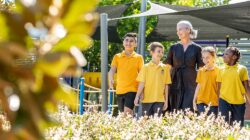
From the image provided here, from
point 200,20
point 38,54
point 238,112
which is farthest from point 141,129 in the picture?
point 200,20

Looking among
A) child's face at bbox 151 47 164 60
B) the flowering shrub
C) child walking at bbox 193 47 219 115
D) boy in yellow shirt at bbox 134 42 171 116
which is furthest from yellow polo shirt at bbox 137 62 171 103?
the flowering shrub

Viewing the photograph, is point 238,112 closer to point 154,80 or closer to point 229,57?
point 229,57

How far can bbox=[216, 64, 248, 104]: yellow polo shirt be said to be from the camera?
757cm

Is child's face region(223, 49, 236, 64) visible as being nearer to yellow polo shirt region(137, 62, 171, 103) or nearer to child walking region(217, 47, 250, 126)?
child walking region(217, 47, 250, 126)

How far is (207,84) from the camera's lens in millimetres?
7863

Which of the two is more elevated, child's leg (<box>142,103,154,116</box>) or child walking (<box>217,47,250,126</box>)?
child walking (<box>217,47,250,126</box>)

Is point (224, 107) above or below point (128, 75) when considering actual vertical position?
below

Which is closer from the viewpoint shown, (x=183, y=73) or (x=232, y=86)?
(x=232, y=86)

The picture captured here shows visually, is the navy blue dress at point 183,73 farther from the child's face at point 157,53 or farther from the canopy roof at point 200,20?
the canopy roof at point 200,20

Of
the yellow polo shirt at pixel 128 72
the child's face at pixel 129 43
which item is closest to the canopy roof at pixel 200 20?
the child's face at pixel 129 43

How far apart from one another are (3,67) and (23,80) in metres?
0.02

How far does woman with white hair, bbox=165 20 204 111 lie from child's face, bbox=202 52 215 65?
0.05m

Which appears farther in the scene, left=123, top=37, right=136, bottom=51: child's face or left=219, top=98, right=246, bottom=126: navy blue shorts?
left=123, top=37, right=136, bottom=51: child's face

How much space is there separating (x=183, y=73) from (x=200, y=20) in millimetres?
5595
